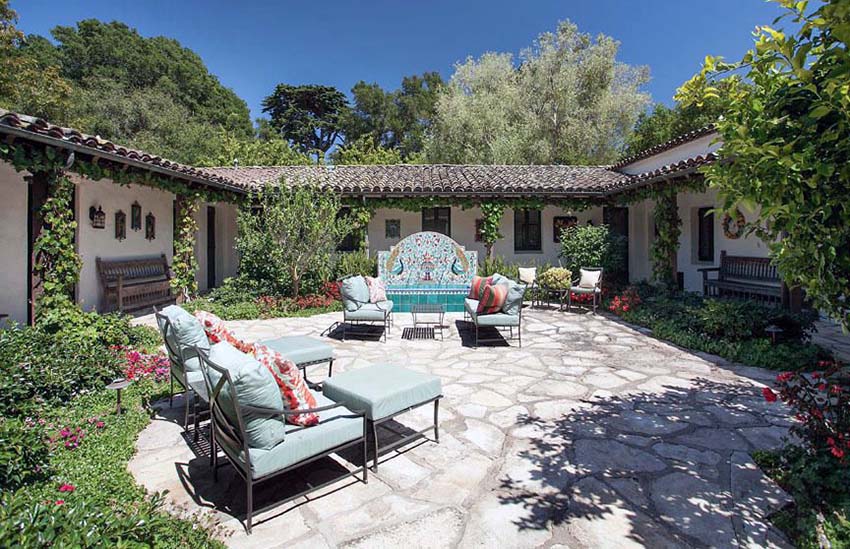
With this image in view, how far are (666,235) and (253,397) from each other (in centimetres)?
981

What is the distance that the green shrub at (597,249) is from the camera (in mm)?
11430

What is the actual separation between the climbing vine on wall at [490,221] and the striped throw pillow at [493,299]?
5.73 meters

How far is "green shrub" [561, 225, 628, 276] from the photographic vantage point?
11430 millimetres

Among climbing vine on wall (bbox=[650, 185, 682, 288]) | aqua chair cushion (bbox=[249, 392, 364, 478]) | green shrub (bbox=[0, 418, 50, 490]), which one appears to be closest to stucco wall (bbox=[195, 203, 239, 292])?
green shrub (bbox=[0, 418, 50, 490])

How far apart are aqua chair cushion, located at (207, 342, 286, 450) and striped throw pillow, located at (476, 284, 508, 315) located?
4868 millimetres

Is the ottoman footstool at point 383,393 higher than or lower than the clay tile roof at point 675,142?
lower

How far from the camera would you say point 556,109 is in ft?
73.6

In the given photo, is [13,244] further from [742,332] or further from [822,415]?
[742,332]

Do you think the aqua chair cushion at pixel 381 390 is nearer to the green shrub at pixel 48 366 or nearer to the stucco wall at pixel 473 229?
the green shrub at pixel 48 366

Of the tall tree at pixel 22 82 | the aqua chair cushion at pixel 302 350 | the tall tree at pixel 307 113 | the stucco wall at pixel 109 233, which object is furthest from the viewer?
the tall tree at pixel 307 113

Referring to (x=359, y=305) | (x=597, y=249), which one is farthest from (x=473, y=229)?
(x=359, y=305)

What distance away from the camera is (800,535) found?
2.38 metres

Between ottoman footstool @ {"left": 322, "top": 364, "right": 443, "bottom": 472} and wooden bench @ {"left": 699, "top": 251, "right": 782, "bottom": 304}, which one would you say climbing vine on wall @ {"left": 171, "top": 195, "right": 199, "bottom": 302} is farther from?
wooden bench @ {"left": 699, "top": 251, "right": 782, "bottom": 304}

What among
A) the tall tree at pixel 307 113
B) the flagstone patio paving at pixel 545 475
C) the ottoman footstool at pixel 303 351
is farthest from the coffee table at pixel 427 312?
the tall tree at pixel 307 113
